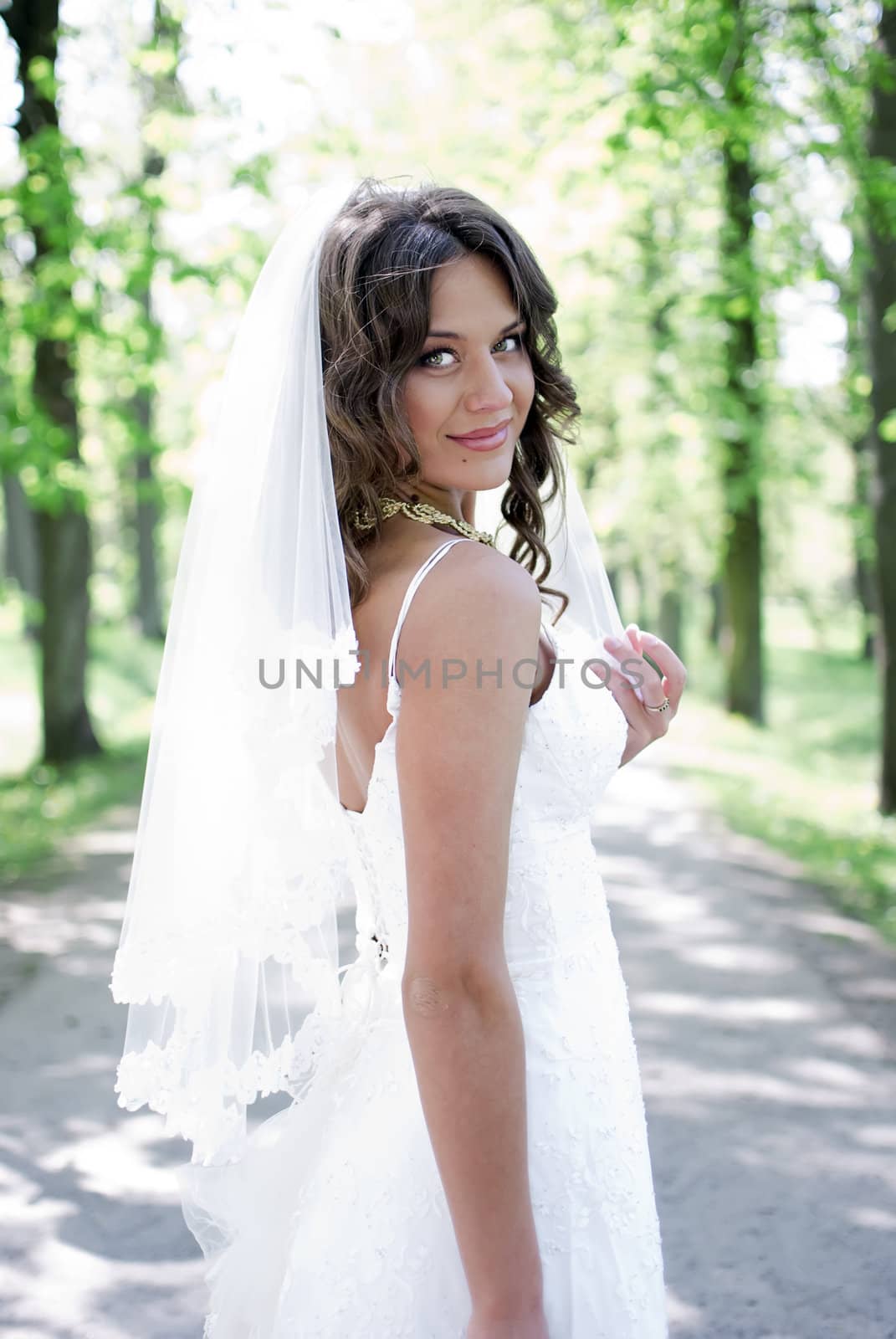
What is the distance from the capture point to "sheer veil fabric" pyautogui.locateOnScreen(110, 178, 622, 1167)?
6.39ft

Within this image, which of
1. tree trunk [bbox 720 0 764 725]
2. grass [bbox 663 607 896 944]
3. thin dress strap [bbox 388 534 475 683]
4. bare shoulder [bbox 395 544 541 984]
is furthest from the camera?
tree trunk [bbox 720 0 764 725]

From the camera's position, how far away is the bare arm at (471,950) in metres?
1.52

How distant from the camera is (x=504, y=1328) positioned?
156 centimetres

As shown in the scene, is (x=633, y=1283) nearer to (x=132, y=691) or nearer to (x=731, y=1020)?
(x=731, y=1020)

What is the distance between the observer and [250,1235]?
209 cm

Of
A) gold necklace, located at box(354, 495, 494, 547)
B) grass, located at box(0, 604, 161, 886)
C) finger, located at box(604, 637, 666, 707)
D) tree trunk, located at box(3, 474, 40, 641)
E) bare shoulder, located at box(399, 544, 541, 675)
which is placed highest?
tree trunk, located at box(3, 474, 40, 641)

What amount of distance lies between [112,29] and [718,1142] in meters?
12.0

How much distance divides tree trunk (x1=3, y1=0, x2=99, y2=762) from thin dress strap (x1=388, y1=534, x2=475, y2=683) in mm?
8069

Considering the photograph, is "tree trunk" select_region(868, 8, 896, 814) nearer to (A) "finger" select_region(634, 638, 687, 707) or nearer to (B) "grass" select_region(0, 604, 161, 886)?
(B) "grass" select_region(0, 604, 161, 886)

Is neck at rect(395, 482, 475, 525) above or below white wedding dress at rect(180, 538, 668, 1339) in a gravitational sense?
above

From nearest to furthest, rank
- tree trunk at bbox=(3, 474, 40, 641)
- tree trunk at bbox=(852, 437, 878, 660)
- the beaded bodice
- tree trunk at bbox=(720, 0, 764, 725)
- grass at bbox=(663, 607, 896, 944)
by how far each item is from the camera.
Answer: the beaded bodice
grass at bbox=(663, 607, 896, 944)
tree trunk at bbox=(720, 0, 764, 725)
tree trunk at bbox=(852, 437, 878, 660)
tree trunk at bbox=(3, 474, 40, 641)

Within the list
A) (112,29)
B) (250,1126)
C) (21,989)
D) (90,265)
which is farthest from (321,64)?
(250,1126)

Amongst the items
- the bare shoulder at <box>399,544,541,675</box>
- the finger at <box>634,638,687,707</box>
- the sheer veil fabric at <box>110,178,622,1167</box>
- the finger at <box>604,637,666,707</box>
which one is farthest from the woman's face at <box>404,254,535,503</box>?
the finger at <box>634,638,687,707</box>

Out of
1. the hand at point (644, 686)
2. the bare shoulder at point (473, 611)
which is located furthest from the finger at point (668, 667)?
the bare shoulder at point (473, 611)
